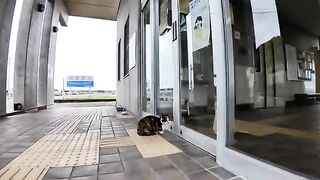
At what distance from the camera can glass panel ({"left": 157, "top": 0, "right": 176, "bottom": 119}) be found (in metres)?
3.05

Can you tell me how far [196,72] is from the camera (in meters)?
2.85

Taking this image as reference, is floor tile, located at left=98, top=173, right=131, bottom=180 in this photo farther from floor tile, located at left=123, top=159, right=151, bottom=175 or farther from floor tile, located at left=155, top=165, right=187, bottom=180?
floor tile, located at left=155, top=165, right=187, bottom=180

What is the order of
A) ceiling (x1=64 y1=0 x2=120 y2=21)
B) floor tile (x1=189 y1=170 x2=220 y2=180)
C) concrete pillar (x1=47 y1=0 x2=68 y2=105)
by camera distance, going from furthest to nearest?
1. ceiling (x1=64 y1=0 x2=120 y2=21)
2. concrete pillar (x1=47 y1=0 x2=68 y2=105)
3. floor tile (x1=189 y1=170 x2=220 y2=180)

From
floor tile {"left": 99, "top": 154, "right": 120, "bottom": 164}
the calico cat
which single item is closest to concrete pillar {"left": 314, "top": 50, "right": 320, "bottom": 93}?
floor tile {"left": 99, "top": 154, "right": 120, "bottom": 164}

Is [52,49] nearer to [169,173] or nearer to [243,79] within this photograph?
[243,79]

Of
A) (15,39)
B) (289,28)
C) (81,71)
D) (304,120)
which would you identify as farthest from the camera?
(81,71)

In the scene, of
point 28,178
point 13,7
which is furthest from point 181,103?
point 13,7

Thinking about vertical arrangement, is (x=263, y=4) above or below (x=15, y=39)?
below

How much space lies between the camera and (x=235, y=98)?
1.60 meters

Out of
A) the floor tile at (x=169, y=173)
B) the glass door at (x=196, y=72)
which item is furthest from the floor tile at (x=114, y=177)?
the glass door at (x=196, y=72)

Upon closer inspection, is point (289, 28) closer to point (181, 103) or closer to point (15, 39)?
point (181, 103)

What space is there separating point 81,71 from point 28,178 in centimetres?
1715

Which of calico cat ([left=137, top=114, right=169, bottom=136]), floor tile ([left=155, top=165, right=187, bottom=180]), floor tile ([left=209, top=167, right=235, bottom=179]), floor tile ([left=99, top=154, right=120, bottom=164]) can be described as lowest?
floor tile ([left=209, top=167, right=235, bottom=179])

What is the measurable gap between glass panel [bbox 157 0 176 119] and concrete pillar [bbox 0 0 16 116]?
11.6ft
